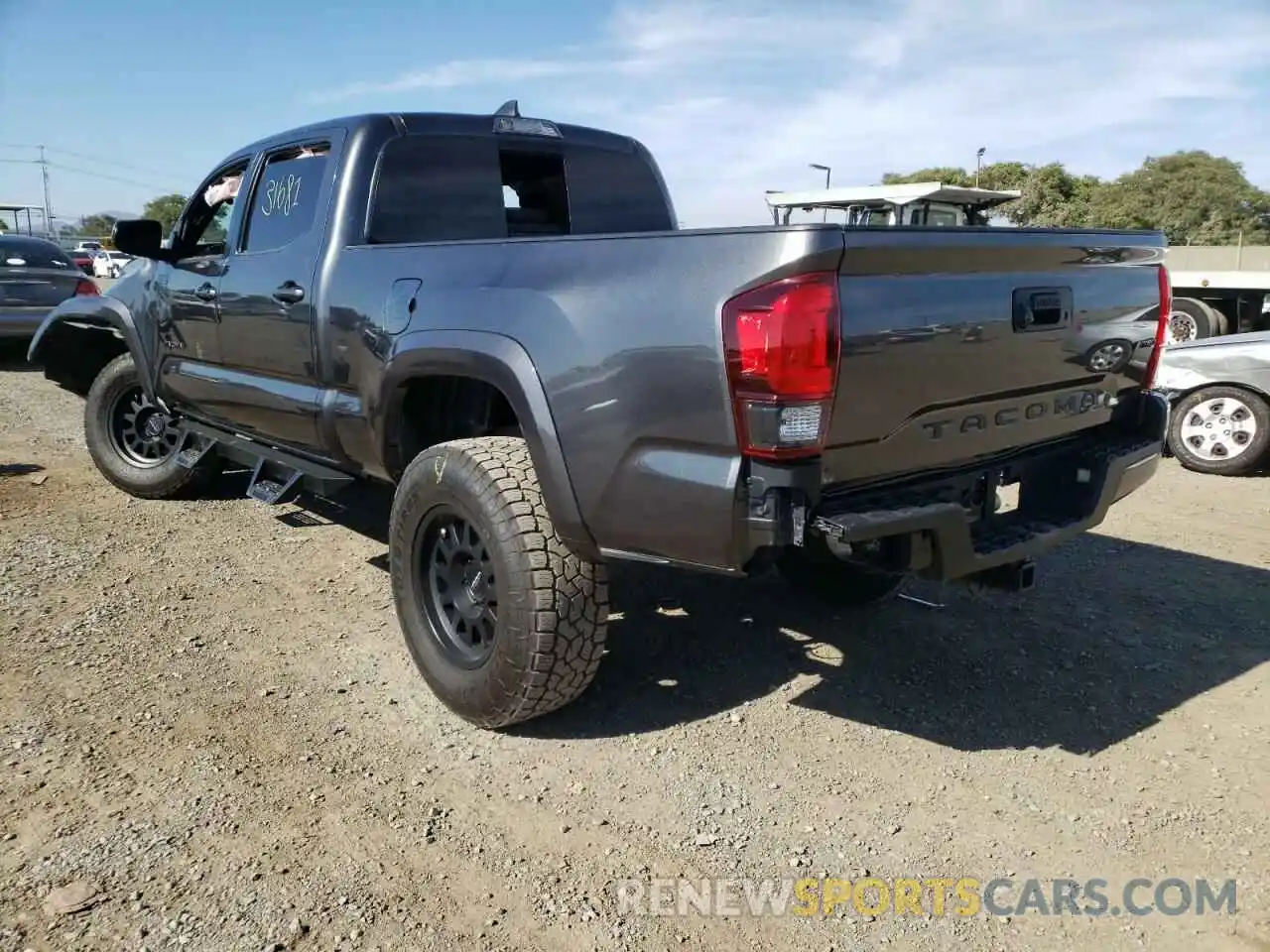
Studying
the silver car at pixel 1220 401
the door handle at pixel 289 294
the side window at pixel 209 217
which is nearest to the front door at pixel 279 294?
the door handle at pixel 289 294

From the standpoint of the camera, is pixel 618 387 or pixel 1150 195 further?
pixel 1150 195

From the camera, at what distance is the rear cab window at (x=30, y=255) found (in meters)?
10.8

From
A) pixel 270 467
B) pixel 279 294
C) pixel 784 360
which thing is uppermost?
pixel 279 294

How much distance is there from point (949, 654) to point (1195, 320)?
9.75m

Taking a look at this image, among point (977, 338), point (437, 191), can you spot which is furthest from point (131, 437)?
point (977, 338)

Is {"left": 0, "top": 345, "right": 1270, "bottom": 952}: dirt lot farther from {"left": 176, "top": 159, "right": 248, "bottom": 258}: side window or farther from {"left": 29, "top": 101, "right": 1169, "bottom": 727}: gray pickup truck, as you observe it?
{"left": 176, "top": 159, "right": 248, "bottom": 258}: side window

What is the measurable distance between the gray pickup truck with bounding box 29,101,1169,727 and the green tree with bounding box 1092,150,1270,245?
1556 inches

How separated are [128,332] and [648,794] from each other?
4.18 m

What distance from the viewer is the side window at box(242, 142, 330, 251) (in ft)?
13.4

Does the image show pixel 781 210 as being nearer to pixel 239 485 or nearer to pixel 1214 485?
pixel 1214 485

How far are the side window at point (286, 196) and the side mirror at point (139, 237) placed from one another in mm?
662

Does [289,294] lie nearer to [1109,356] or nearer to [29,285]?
[1109,356]

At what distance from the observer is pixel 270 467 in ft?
15.1

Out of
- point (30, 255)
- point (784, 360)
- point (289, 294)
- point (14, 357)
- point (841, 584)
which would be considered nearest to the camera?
point (784, 360)
